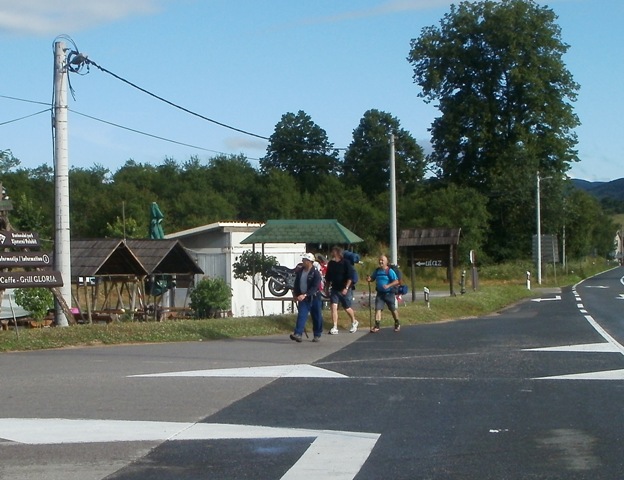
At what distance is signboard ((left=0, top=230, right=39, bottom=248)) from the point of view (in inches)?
690

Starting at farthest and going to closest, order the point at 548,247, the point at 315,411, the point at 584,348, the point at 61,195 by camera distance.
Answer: the point at 548,247, the point at 61,195, the point at 584,348, the point at 315,411

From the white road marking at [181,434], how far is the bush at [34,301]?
536 inches

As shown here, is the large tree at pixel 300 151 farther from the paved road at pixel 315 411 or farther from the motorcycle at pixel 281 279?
the paved road at pixel 315 411

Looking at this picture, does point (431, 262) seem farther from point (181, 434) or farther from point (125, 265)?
point (181, 434)

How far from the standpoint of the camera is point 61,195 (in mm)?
18656

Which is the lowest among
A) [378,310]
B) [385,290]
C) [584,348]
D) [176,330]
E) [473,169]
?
[584,348]

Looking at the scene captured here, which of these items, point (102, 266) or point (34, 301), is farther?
point (102, 266)

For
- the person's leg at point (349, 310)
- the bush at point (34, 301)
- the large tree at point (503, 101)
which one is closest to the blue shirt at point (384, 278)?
the person's leg at point (349, 310)

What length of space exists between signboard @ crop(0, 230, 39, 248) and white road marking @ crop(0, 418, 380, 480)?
854cm

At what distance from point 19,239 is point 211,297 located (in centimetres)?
734

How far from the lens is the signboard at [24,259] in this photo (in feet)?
56.8

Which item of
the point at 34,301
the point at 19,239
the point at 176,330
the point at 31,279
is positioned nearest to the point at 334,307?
the point at 176,330

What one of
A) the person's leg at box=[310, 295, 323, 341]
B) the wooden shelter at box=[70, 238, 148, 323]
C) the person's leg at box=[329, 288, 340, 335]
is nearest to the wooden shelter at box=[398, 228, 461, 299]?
the wooden shelter at box=[70, 238, 148, 323]

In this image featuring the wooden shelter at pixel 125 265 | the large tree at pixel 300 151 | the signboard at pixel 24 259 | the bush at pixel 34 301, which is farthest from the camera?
the large tree at pixel 300 151
